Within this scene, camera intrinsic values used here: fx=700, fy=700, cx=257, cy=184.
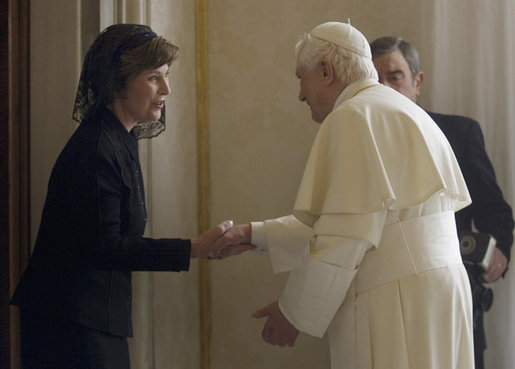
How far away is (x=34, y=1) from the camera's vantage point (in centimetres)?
318

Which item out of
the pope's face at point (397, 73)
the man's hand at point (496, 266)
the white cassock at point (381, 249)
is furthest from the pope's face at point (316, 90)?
the man's hand at point (496, 266)

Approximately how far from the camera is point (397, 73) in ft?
11.7

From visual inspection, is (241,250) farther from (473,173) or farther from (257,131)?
(473,173)

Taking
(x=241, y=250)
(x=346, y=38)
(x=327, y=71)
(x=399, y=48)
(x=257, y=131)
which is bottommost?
(x=241, y=250)

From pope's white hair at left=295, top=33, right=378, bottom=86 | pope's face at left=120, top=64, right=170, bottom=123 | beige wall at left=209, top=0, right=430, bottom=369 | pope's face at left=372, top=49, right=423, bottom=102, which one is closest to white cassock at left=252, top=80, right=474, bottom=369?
pope's white hair at left=295, top=33, right=378, bottom=86

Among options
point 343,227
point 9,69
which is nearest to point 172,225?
point 9,69

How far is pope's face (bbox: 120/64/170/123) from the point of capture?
2703mm

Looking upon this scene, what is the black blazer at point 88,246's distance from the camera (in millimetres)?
2373

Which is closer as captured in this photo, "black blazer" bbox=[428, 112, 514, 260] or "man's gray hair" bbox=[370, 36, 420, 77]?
"black blazer" bbox=[428, 112, 514, 260]

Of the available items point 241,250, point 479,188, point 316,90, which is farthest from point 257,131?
point 316,90

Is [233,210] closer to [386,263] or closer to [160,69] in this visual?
[160,69]

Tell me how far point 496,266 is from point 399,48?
3.90 ft

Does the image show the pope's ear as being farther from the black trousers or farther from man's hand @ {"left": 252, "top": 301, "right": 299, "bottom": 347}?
the black trousers

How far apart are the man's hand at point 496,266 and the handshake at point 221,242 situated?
116 cm
